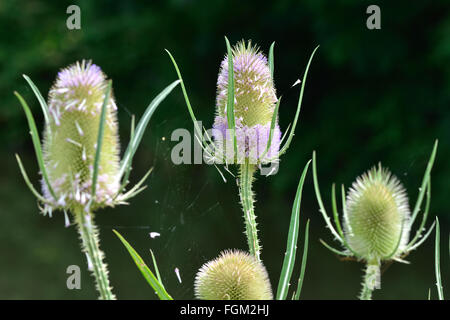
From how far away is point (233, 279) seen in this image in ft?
2.62

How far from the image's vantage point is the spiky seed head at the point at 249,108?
3.05 ft

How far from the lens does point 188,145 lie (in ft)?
3.09

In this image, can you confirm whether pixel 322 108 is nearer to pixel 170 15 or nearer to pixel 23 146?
pixel 170 15

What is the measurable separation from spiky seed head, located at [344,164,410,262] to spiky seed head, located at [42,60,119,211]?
47 cm

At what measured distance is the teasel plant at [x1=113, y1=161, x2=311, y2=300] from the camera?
735 mm

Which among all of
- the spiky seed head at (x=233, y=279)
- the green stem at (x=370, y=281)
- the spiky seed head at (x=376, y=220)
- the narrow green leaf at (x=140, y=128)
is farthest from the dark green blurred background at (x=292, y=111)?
the narrow green leaf at (x=140, y=128)

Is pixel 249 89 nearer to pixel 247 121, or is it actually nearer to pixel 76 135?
pixel 247 121

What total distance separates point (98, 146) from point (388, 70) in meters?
7.30

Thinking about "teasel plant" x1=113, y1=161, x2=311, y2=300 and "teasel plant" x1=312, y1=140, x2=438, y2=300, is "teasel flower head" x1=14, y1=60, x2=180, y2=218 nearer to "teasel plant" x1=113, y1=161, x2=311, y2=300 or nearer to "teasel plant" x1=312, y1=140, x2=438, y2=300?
"teasel plant" x1=113, y1=161, x2=311, y2=300

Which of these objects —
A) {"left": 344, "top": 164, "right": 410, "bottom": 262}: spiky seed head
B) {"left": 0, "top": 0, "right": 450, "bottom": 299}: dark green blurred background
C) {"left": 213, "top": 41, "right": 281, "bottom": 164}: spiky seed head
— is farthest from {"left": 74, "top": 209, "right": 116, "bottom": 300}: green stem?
{"left": 0, "top": 0, "right": 450, "bottom": 299}: dark green blurred background

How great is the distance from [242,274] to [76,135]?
0.28 meters

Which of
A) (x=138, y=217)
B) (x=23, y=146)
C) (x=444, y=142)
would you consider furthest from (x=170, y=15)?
(x=23, y=146)
